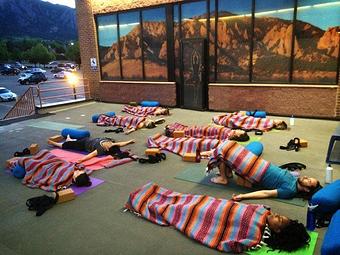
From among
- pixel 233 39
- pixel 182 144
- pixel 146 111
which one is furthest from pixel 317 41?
pixel 146 111

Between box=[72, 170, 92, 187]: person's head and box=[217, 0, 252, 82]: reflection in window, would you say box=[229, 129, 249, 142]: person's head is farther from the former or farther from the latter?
box=[217, 0, 252, 82]: reflection in window

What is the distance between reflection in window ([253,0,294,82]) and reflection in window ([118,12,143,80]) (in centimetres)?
462

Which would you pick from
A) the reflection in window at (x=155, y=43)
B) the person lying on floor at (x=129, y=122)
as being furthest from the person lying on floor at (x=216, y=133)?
the reflection in window at (x=155, y=43)

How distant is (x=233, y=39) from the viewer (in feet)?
31.4

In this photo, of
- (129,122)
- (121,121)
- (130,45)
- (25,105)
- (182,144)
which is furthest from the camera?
(130,45)

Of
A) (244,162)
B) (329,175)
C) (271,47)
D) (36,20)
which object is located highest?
(36,20)

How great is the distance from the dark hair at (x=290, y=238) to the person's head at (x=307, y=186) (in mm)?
1002

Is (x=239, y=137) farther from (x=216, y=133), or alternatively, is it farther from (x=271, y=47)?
(x=271, y=47)

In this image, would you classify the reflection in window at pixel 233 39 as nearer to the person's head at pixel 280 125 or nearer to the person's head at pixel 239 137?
the person's head at pixel 280 125

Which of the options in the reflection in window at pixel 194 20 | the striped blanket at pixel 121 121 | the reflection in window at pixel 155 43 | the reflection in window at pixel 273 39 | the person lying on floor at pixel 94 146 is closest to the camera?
the person lying on floor at pixel 94 146

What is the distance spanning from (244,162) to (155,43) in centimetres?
804

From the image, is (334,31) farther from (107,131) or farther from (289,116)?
(107,131)

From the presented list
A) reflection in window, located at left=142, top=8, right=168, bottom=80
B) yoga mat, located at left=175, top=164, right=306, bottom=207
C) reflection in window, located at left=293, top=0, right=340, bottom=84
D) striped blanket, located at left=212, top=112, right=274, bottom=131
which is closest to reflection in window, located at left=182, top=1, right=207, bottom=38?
reflection in window, located at left=142, top=8, right=168, bottom=80

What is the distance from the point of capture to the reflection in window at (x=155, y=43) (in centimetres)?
1098
